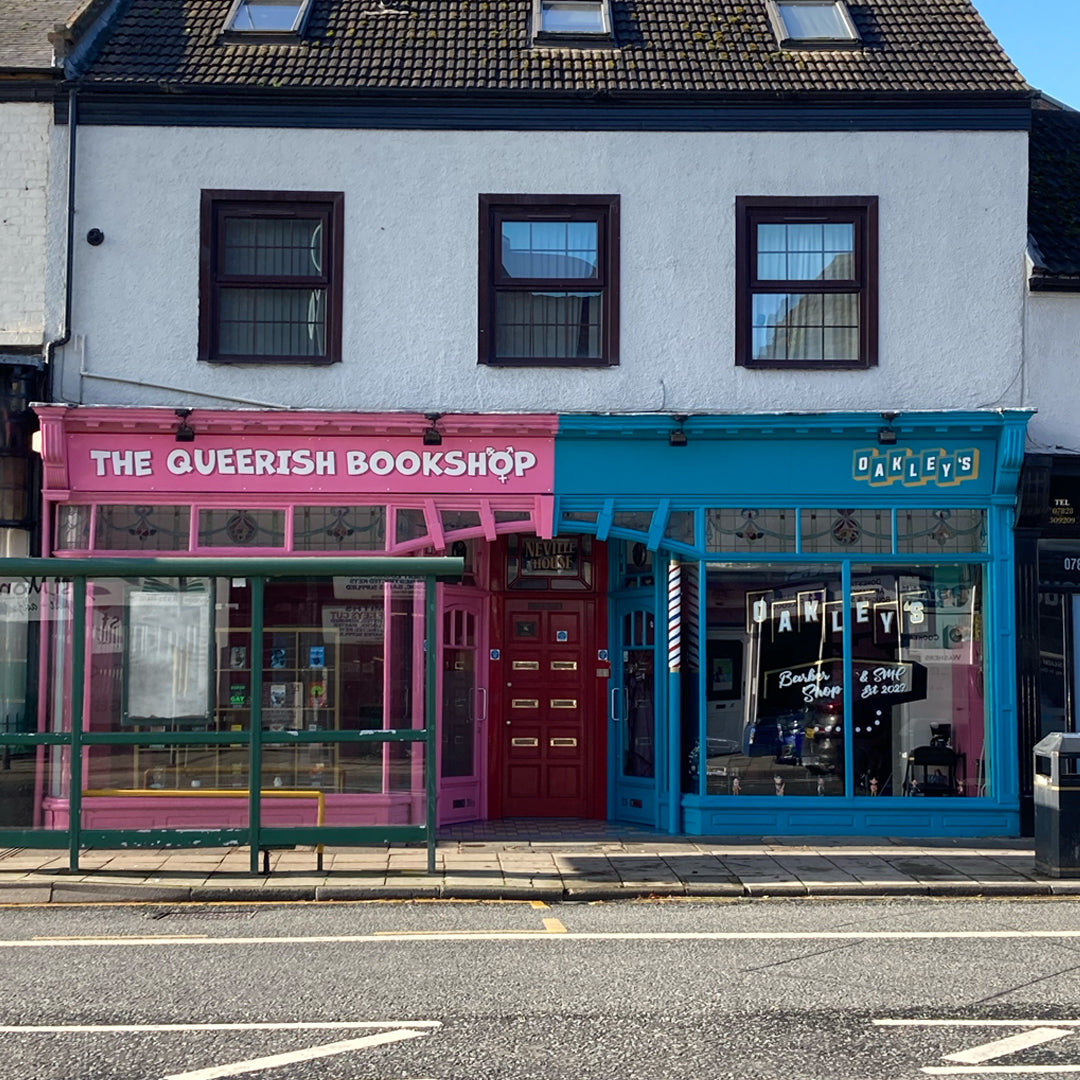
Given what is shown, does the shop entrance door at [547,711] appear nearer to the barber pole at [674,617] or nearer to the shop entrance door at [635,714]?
the shop entrance door at [635,714]

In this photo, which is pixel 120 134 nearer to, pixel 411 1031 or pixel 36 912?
pixel 36 912

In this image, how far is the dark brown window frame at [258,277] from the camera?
13.9 meters

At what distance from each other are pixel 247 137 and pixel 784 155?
5508 millimetres

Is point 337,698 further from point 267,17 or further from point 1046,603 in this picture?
point 267,17

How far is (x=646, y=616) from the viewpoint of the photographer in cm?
1461

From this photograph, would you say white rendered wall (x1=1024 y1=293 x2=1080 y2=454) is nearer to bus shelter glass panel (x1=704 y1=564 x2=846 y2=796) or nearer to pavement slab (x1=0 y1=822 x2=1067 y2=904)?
bus shelter glass panel (x1=704 y1=564 x2=846 y2=796)

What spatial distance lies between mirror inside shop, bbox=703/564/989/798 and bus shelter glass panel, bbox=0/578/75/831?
6.19 m

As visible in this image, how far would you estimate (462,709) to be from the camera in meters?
14.9

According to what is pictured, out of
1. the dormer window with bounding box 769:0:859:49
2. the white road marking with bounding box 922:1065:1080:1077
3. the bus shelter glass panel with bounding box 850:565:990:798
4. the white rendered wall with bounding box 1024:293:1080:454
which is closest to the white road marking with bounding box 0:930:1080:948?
the white road marking with bounding box 922:1065:1080:1077

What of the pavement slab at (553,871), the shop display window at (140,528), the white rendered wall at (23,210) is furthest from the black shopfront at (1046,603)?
the white rendered wall at (23,210)

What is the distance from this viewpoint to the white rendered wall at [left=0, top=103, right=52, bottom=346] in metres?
14.0

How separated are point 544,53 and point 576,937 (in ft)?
31.6

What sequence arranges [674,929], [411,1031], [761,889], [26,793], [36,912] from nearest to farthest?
[411,1031] → [674,929] → [36,912] → [761,889] → [26,793]

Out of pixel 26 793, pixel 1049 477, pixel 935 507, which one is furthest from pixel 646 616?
pixel 26 793
